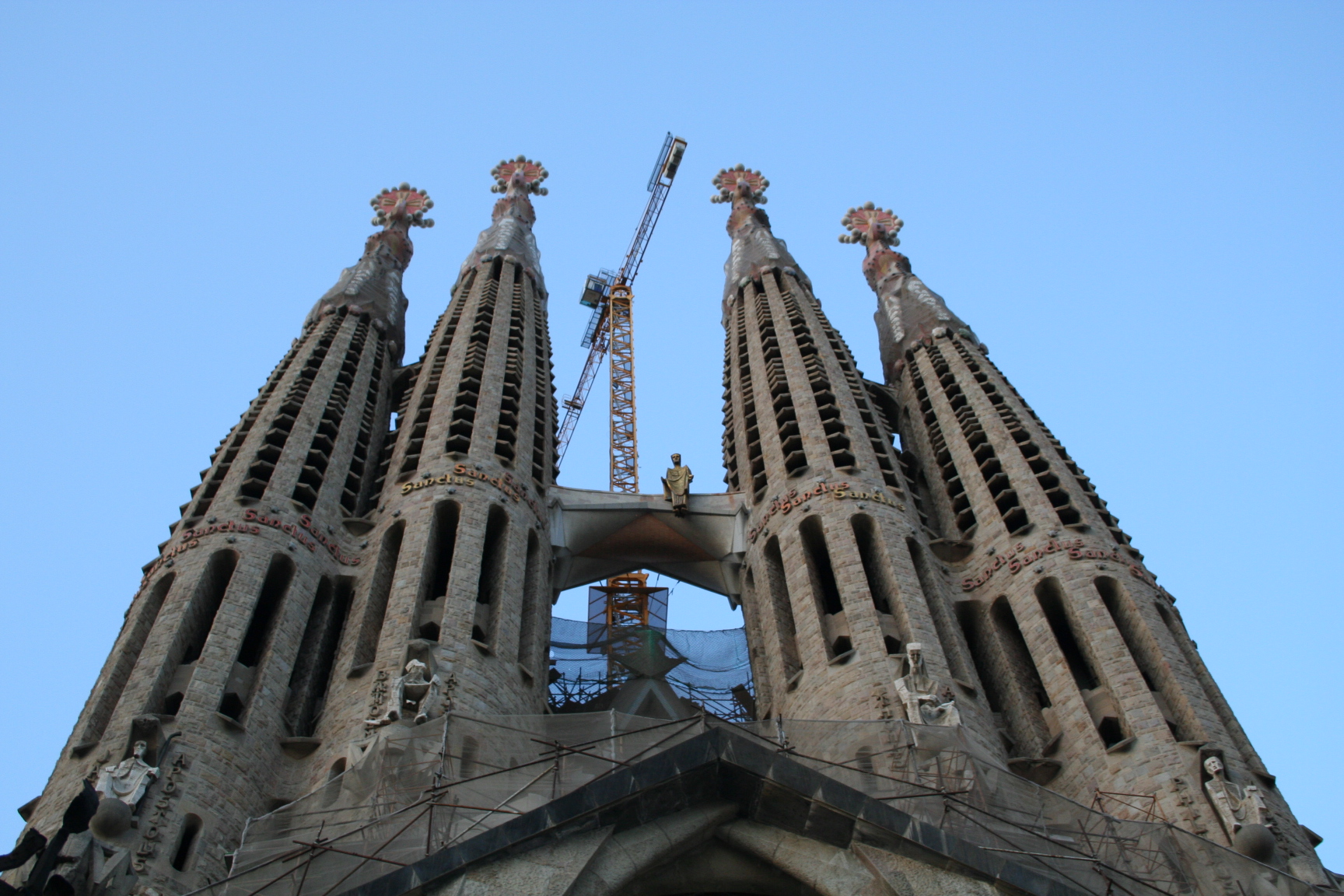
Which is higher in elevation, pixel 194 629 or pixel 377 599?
pixel 377 599

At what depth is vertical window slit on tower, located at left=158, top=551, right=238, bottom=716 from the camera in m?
24.8

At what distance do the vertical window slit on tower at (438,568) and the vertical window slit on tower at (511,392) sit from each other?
2.66 metres

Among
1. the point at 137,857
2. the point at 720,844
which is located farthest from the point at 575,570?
the point at 720,844

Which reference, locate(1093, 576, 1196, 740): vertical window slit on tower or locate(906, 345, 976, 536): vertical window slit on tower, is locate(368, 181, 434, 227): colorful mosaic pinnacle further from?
locate(1093, 576, 1196, 740): vertical window slit on tower

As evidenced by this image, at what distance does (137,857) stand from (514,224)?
3250 centimetres

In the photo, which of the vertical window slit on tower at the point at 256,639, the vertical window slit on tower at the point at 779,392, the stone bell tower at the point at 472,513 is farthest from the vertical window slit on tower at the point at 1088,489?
the vertical window slit on tower at the point at 256,639

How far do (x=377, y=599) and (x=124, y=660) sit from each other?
16.3 feet

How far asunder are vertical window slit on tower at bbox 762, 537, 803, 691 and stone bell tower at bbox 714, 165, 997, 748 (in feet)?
0.11

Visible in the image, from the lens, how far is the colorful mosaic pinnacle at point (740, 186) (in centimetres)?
5469

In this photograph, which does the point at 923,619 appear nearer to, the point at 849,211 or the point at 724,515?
the point at 724,515

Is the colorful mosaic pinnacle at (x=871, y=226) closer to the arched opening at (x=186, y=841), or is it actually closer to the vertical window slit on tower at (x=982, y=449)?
the vertical window slit on tower at (x=982, y=449)

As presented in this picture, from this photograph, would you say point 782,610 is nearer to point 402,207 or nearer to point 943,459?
point 943,459

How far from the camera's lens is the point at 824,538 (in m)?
32.2

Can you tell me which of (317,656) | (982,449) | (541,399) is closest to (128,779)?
(317,656)
